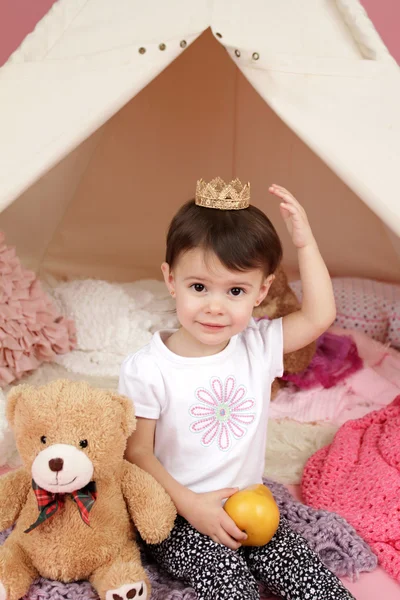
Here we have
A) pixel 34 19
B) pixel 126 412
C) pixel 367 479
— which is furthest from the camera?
pixel 34 19

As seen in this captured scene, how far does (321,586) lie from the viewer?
1.26 metres

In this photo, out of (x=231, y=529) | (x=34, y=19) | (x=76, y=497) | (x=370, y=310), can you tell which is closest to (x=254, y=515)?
(x=231, y=529)

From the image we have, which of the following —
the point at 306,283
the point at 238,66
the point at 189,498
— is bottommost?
the point at 189,498

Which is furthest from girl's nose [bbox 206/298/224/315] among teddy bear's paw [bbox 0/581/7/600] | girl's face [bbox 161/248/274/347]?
teddy bear's paw [bbox 0/581/7/600]

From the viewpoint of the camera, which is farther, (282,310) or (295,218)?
(282,310)

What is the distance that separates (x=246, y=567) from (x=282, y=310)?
1036 mm

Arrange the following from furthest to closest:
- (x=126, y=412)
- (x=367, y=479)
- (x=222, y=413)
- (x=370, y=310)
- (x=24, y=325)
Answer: (x=370, y=310) → (x=24, y=325) → (x=367, y=479) → (x=222, y=413) → (x=126, y=412)

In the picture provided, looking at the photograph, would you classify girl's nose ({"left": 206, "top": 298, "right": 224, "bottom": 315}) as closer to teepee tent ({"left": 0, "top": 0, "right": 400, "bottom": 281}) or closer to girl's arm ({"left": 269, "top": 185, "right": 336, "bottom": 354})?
girl's arm ({"left": 269, "top": 185, "right": 336, "bottom": 354})

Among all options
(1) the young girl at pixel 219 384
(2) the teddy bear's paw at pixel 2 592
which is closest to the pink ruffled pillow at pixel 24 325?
(1) the young girl at pixel 219 384

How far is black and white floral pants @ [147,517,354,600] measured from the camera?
49.2 inches

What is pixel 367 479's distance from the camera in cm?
171

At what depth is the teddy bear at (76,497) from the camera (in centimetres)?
124

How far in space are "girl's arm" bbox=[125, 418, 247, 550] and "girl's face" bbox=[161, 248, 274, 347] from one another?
21cm

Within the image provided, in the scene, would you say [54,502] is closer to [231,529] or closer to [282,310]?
[231,529]
